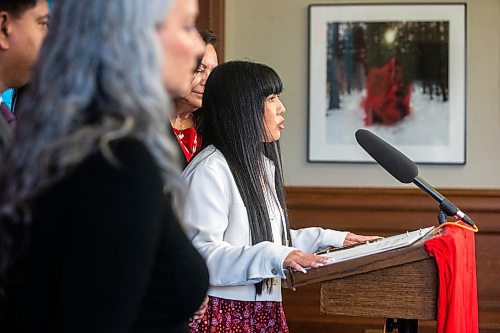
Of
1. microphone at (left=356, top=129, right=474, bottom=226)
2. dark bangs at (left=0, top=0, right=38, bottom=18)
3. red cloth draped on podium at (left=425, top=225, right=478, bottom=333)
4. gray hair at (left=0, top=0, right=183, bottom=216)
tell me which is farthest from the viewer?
microphone at (left=356, top=129, right=474, bottom=226)

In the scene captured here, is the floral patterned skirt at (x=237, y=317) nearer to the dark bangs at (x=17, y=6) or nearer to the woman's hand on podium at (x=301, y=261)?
the woman's hand on podium at (x=301, y=261)

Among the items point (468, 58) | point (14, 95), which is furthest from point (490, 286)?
point (14, 95)

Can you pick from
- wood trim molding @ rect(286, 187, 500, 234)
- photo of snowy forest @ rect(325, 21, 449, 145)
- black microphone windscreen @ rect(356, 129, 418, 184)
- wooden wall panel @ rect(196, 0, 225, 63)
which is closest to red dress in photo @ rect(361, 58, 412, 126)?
photo of snowy forest @ rect(325, 21, 449, 145)

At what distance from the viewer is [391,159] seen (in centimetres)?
231

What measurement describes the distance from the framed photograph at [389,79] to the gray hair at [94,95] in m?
3.74

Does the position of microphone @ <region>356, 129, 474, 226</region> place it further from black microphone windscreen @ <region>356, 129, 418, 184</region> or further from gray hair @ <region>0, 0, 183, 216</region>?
gray hair @ <region>0, 0, 183, 216</region>

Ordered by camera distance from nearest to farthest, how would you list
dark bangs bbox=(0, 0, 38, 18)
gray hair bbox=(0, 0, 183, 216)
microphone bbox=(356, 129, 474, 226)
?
gray hair bbox=(0, 0, 183, 216), dark bangs bbox=(0, 0, 38, 18), microphone bbox=(356, 129, 474, 226)

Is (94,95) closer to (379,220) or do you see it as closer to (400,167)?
(400,167)

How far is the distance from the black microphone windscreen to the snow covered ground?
247 cm

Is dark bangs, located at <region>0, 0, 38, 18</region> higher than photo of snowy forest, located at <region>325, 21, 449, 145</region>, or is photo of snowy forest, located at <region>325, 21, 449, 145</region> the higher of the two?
photo of snowy forest, located at <region>325, 21, 449, 145</region>

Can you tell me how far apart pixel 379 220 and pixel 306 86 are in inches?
32.4

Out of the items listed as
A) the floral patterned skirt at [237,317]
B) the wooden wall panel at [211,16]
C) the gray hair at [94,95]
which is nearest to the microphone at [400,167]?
the floral patterned skirt at [237,317]

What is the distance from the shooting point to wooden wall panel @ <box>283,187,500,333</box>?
15.4ft

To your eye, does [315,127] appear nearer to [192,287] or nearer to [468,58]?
[468,58]
